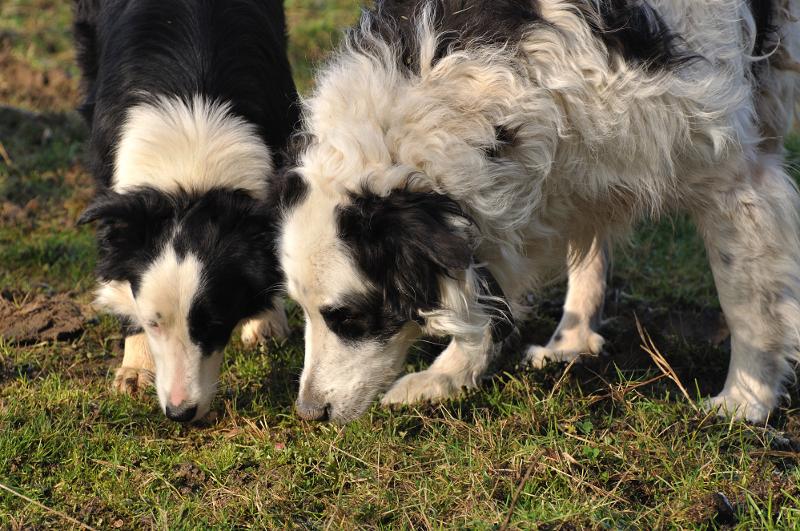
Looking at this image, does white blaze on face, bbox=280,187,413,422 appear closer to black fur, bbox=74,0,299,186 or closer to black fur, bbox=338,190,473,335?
black fur, bbox=338,190,473,335

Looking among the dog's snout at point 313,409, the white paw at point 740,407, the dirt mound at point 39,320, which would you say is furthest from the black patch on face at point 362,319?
the dirt mound at point 39,320

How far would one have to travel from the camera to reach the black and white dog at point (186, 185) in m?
3.96

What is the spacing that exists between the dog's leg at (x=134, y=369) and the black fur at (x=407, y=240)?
1391 mm

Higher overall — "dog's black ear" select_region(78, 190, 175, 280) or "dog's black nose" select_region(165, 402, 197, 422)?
"dog's black ear" select_region(78, 190, 175, 280)

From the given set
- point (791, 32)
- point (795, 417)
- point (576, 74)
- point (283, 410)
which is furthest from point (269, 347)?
point (791, 32)

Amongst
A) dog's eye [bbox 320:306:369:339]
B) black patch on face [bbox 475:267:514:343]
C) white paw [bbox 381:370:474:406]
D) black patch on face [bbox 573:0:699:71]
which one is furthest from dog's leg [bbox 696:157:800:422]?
dog's eye [bbox 320:306:369:339]

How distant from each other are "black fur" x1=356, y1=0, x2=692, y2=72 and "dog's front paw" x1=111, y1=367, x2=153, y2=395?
1.85m

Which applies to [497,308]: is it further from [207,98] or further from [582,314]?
[207,98]

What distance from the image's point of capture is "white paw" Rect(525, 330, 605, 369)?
4.62 metres

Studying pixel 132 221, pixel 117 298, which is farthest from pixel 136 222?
pixel 117 298

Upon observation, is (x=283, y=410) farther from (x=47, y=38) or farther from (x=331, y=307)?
(x=47, y=38)

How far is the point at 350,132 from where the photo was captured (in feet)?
11.4

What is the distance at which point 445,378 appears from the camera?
425cm

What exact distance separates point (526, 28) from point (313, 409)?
1623 mm
